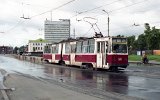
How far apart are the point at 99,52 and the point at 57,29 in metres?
53.4

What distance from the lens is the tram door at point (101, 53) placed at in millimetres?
35469

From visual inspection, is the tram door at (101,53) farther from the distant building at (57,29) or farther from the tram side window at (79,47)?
the distant building at (57,29)

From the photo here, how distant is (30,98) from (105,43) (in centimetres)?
1982

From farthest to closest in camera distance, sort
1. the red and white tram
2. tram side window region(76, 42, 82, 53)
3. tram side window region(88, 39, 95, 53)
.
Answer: tram side window region(76, 42, 82, 53), tram side window region(88, 39, 95, 53), the red and white tram

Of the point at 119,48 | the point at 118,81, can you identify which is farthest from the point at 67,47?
the point at 118,81

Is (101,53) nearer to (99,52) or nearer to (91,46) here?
(99,52)

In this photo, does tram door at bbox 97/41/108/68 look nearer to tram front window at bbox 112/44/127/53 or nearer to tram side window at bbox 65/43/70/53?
tram front window at bbox 112/44/127/53

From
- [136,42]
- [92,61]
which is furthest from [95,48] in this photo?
[136,42]

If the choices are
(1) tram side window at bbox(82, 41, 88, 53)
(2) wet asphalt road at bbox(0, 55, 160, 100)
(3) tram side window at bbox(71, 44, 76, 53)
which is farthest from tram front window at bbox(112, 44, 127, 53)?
(3) tram side window at bbox(71, 44, 76, 53)

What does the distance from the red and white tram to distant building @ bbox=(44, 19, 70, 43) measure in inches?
1495

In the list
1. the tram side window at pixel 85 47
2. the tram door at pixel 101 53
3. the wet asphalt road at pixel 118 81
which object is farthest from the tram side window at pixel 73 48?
the wet asphalt road at pixel 118 81

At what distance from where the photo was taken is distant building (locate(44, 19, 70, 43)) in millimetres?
85213

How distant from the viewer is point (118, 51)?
35031mm

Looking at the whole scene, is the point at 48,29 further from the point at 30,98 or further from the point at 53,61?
the point at 30,98
